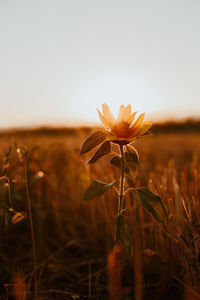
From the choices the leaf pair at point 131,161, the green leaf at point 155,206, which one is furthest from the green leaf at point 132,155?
the green leaf at point 155,206

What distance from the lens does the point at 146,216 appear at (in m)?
1.32

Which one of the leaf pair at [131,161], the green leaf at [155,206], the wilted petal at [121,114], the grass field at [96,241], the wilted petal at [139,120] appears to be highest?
the wilted petal at [121,114]

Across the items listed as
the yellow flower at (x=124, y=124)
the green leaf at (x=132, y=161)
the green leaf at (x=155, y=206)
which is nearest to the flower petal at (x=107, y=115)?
the yellow flower at (x=124, y=124)

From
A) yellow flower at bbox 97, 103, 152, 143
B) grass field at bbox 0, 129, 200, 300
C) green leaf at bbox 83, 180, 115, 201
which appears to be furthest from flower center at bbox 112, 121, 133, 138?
grass field at bbox 0, 129, 200, 300

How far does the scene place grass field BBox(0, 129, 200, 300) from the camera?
0.83 metres

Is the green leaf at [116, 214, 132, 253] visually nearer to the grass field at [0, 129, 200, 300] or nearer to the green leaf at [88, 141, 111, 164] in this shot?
the grass field at [0, 129, 200, 300]

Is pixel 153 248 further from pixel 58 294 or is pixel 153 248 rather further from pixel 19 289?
pixel 19 289

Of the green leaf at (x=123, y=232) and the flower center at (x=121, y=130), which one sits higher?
the flower center at (x=121, y=130)

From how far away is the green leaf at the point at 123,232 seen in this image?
1.98 ft

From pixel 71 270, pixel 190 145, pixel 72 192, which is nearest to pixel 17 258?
pixel 71 270

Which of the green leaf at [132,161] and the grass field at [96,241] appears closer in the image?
the green leaf at [132,161]

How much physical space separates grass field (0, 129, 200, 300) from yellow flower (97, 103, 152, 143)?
25 centimetres

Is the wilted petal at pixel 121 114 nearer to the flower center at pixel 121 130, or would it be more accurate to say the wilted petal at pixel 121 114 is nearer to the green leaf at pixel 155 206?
the flower center at pixel 121 130

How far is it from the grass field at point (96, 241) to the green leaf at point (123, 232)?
0.03 meters
